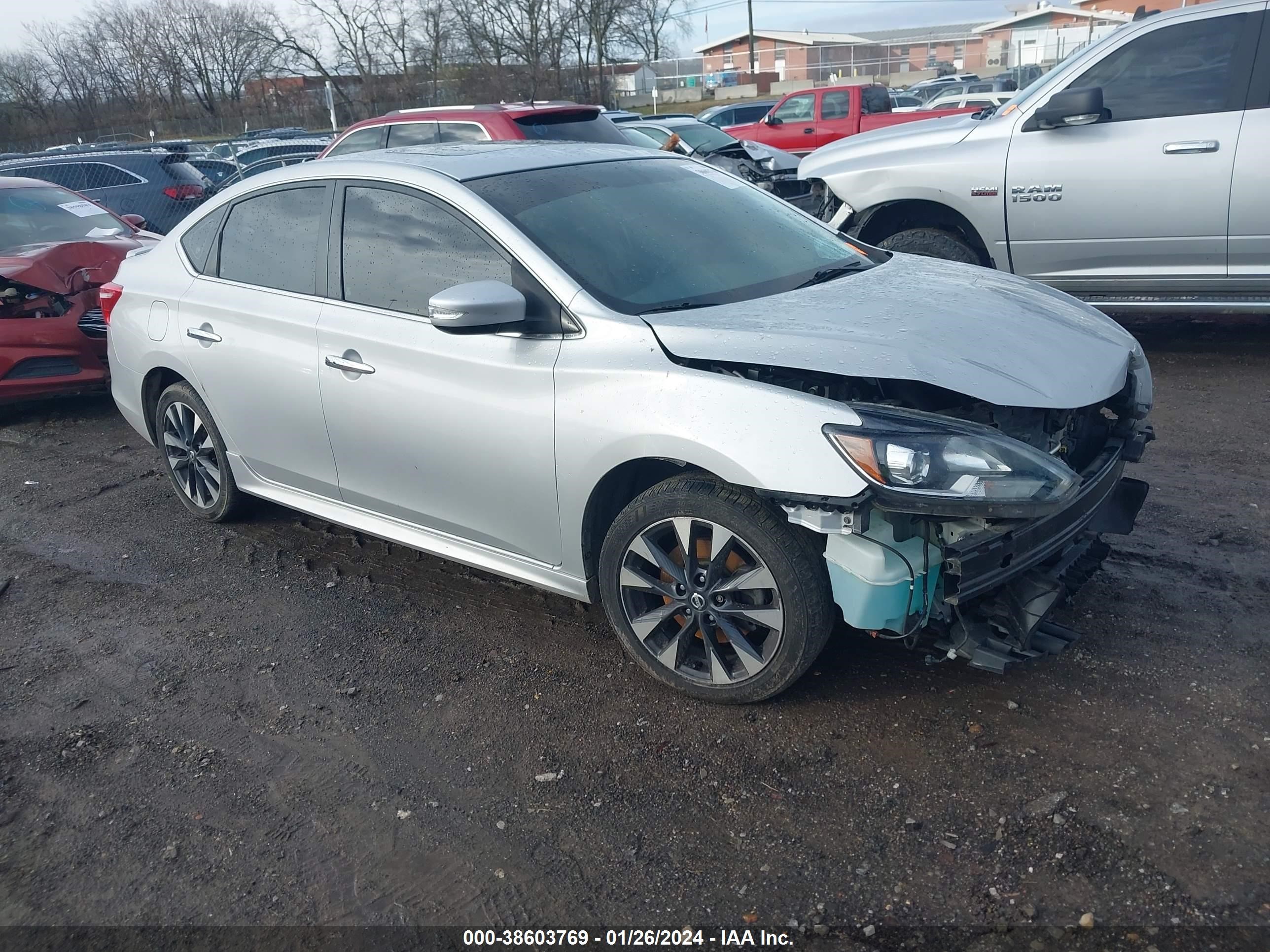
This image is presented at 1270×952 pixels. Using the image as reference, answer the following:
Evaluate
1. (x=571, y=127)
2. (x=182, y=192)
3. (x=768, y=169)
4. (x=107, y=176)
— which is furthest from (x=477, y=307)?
(x=107, y=176)

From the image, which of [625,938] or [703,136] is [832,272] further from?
[703,136]

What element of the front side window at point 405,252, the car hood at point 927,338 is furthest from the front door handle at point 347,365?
the car hood at point 927,338

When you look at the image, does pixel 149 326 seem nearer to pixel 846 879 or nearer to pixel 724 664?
pixel 724 664

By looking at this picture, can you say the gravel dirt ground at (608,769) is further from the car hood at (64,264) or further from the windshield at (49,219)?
the windshield at (49,219)

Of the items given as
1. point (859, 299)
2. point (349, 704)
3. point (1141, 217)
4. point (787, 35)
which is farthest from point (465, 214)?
point (787, 35)

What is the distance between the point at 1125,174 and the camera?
6.31m

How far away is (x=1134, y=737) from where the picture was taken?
3.06 m

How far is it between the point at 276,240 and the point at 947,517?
3.13 meters

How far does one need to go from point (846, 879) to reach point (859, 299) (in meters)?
1.95

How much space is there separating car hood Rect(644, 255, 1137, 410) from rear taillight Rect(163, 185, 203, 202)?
34.6ft

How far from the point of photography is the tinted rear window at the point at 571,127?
8.88m

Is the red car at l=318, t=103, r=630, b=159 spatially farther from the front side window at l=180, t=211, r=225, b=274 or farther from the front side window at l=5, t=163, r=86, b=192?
the front side window at l=5, t=163, r=86, b=192

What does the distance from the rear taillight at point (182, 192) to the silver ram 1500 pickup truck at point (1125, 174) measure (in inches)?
336

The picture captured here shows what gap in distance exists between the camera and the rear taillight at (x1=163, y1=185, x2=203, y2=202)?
12.2 meters
